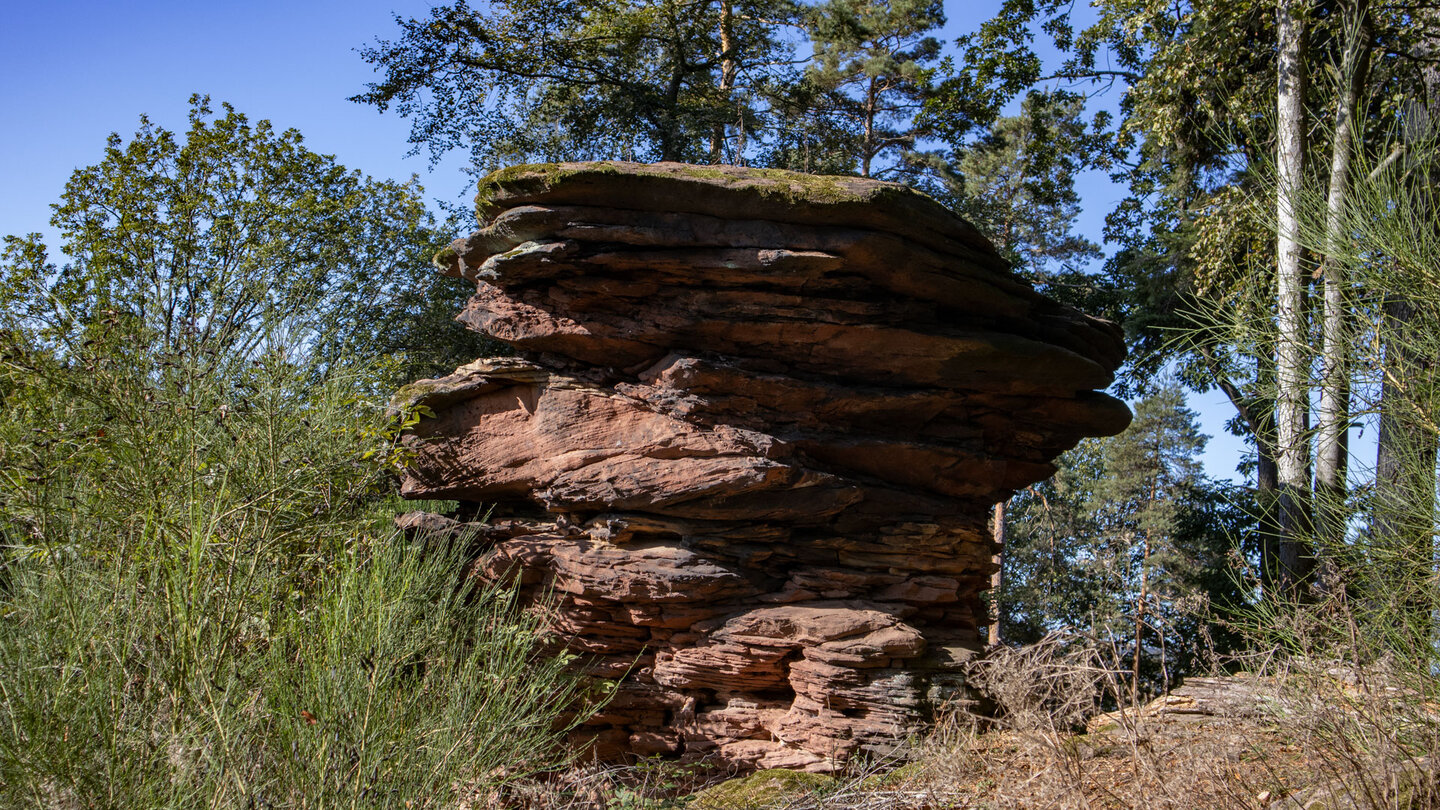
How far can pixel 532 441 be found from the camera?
24.3 ft

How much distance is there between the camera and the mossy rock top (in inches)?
263

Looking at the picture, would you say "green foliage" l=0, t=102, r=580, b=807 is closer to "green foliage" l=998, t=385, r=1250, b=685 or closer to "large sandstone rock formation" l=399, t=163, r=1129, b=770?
"large sandstone rock formation" l=399, t=163, r=1129, b=770

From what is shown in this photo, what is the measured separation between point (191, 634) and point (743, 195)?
4943 mm

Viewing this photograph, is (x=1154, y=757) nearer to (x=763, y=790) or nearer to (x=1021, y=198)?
(x=763, y=790)

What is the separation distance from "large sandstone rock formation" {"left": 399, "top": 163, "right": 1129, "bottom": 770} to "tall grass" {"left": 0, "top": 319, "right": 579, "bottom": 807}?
1.86m

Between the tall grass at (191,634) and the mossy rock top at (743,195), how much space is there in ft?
8.73

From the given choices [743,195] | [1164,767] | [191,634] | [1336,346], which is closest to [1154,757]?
[1164,767]

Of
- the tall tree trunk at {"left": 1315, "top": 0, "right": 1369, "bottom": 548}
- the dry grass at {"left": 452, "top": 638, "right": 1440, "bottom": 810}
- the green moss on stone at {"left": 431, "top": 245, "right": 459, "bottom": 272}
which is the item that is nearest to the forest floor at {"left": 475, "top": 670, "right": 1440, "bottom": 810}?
the dry grass at {"left": 452, "top": 638, "right": 1440, "bottom": 810}

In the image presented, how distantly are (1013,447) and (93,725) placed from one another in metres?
7.08

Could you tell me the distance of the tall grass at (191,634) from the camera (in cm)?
287

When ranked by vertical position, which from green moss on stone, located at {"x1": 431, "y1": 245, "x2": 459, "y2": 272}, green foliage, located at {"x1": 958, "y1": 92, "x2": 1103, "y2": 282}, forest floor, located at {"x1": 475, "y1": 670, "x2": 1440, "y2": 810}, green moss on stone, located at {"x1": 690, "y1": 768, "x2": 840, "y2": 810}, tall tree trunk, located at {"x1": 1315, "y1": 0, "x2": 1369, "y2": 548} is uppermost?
green foliage, located at {"x1": 958, "y1": 92, "x2": 1103, "y2": 282}

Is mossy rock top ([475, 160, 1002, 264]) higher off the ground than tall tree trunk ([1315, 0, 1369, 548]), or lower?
higher

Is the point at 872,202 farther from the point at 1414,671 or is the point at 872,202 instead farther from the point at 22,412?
the point at 22,412

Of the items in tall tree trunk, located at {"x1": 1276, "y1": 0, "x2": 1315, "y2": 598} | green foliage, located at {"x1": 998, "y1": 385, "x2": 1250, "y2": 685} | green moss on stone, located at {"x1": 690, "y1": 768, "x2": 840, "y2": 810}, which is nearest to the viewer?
green moss on stone, located at {"x1": 690, "y1": 768, "x2": 840, "y2": 810}
